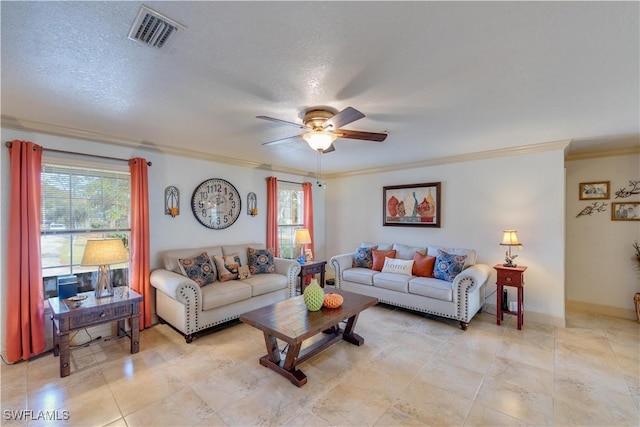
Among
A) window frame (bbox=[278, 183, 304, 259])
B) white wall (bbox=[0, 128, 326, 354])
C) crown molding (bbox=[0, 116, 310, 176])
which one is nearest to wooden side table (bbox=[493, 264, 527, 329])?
window frame (bbox=[278, 183, 304, 259])

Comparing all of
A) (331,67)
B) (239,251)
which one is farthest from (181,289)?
(331,67)

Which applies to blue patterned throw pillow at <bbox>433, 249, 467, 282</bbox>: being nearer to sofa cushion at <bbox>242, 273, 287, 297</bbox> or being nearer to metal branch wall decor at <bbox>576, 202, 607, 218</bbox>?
metal branch wall decor at <bbox>576, 202, 607, 218</bbox>

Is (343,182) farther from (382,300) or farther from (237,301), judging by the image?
(237,301)

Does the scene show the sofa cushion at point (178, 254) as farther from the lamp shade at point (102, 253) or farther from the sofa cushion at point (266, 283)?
the lamp shade at point (102, 253)

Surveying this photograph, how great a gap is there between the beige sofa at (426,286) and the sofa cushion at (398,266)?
0.08 m

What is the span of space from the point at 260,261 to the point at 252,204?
1.13 meters

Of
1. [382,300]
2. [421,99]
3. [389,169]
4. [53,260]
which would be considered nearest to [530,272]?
[382,300]

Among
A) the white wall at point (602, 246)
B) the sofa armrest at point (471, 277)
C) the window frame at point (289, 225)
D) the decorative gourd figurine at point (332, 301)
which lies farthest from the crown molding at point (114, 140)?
the white wall at point (602, 246)

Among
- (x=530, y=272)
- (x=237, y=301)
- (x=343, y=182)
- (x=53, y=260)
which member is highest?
(x=343, y=182)

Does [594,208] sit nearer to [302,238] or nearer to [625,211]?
[625,211]

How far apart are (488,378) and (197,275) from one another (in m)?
3.34

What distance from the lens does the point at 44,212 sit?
296cm

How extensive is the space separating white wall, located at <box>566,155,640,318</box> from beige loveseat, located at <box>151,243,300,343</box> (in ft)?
14.0

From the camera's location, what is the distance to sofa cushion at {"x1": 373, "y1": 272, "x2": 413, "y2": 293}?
158 inches
